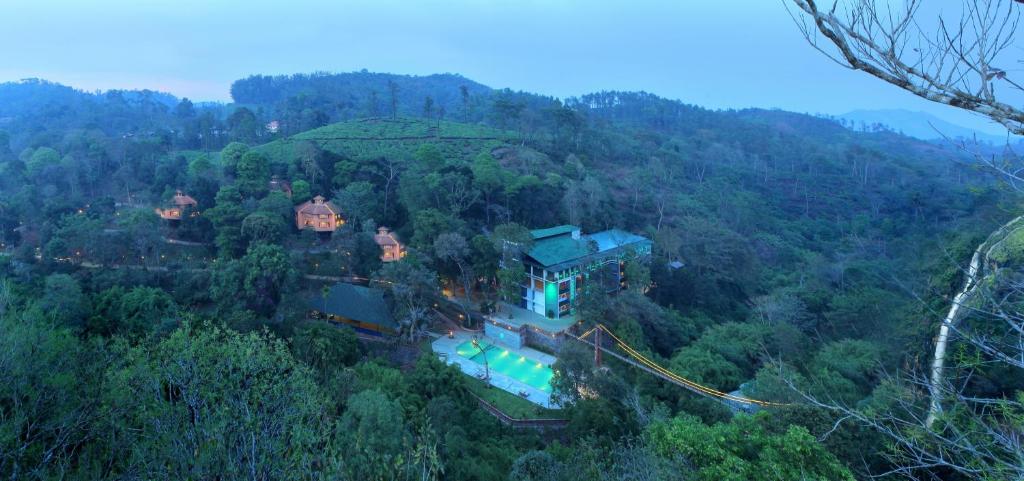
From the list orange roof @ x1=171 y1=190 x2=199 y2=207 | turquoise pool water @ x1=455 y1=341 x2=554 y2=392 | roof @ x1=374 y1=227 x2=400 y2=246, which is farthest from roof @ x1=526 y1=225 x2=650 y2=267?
orange roof @ x1=171 y1=190 x2=199 y2=207

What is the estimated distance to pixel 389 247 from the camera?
19.9m

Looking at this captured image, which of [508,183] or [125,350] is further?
[508,183]

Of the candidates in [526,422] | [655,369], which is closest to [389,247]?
[526,422]

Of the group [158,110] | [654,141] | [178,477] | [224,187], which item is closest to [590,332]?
[178,477]

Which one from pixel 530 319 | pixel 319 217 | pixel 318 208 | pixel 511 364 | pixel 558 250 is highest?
pixel 318 208

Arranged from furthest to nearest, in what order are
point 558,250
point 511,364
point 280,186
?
point 280,186 → point 558,250 → point 511,364

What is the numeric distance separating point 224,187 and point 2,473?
18676mm

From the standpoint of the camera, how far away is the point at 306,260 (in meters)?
19.1

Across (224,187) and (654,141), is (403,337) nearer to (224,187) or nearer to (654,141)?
(224,187)

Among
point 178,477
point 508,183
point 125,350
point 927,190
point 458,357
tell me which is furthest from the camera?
point 927,190

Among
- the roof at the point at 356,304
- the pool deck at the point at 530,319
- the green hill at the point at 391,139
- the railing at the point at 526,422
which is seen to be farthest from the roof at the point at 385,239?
the green hill at the point at 391,139

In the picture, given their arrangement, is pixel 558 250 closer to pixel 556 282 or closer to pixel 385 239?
pixel 556 282

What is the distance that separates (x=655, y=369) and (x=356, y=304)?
9789mm

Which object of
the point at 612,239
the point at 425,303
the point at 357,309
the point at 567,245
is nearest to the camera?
the point at 357,309
